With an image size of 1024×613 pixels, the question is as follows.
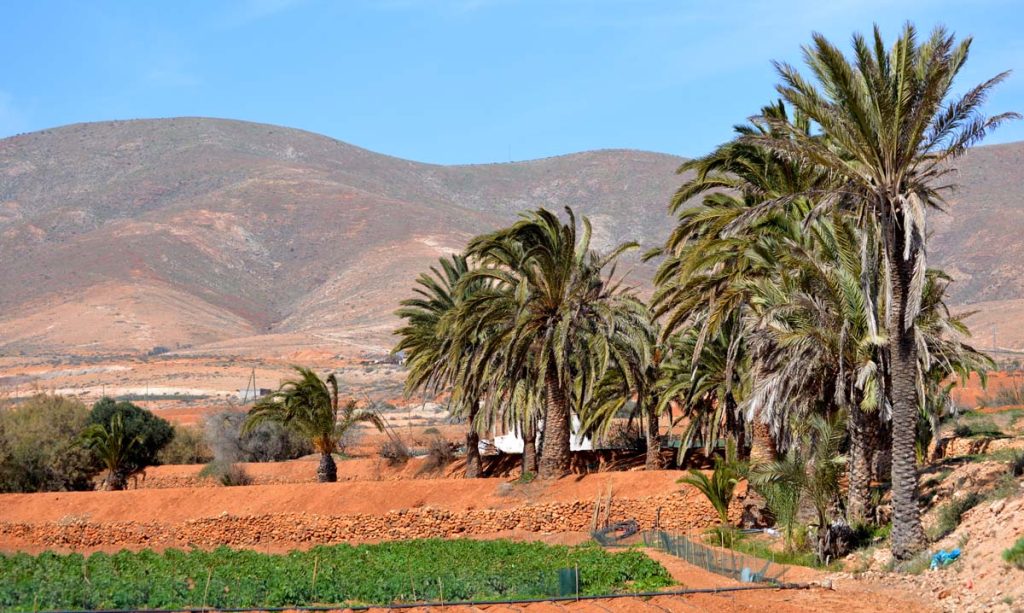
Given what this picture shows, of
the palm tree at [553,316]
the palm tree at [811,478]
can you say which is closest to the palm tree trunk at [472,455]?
the palm tree at [553,316]

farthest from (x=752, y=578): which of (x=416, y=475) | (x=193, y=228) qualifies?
(x=193, y=228)

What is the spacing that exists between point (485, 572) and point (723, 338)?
1159 centimetres

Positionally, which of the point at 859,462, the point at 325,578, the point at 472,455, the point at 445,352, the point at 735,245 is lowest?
the point at 325,578

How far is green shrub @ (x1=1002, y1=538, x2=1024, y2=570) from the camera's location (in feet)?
57.6

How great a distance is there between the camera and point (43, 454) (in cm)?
4206

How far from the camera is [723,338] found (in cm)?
3011

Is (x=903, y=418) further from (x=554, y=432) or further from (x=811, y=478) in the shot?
(x=554, y=432)

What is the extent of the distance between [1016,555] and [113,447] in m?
33.5

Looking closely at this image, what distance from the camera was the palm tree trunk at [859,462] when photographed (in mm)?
23875

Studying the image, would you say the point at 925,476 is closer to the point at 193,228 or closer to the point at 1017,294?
the point at 1017,294

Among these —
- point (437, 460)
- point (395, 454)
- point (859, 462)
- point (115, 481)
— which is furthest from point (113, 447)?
point (859, 462)

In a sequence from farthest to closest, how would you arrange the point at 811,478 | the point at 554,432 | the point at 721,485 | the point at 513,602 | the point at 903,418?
the point at 554,432 < the point at 721,485 < the point at 811,478 < the point at 903,418 < the point at 513,602

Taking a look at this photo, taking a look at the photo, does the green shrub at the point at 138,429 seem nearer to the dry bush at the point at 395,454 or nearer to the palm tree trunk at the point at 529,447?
the dry bush at the point at 395,454

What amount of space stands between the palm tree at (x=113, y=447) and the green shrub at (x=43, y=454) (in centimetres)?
82
